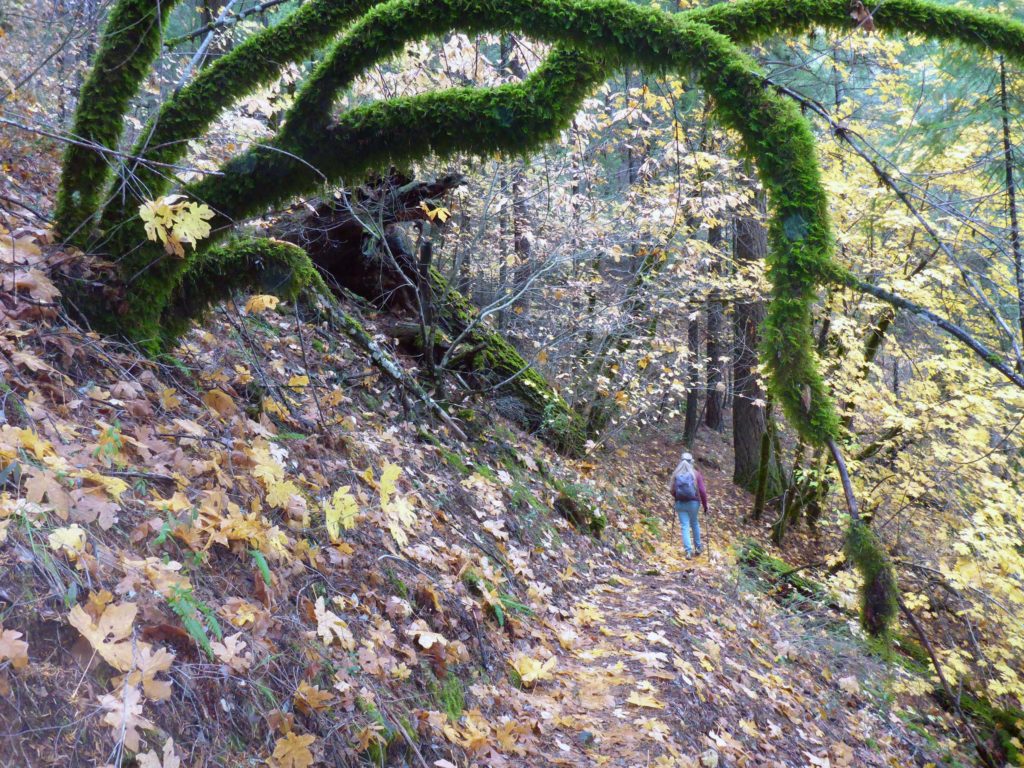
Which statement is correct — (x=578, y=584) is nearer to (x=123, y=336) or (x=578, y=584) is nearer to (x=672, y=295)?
(x=123, y=336)

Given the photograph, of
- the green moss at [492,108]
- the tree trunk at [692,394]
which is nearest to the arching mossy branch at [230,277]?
the green moss at [492,108]

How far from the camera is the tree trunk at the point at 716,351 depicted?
14.3 meters

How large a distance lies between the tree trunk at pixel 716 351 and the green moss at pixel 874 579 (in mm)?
10615

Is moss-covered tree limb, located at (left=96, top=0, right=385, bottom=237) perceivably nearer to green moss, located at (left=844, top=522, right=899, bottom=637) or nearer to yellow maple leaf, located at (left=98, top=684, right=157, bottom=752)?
yellow maple leaf, located at (left=98, top=684, right=157, bottom=752)

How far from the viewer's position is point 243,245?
455 cm

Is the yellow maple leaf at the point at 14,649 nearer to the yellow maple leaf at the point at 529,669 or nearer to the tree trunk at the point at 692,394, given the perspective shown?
the yellow maple leaf at the point at 529,669

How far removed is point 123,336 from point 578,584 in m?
5.00

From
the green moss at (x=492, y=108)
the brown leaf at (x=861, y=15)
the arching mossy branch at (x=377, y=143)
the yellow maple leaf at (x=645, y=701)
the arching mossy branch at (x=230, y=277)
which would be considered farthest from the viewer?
the yellow maple leaf at (x=645, y=701)

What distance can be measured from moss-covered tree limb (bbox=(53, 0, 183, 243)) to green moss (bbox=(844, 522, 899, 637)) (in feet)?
14.2

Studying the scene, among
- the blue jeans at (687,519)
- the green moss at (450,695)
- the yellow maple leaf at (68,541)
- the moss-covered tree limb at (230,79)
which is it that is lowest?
the green moss at (450,695)

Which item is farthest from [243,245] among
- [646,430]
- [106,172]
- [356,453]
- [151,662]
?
[646,430]

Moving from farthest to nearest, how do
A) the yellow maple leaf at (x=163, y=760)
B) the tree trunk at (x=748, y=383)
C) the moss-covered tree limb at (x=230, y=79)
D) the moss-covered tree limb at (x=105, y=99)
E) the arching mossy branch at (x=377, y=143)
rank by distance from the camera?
the tree trunk at (x=748, y=383)
the moss-covered tree limb at (x=105, y=99)
the moss-covered tree limb at (x=230, y=79)
the arching mossy branch at (x=377, y=143)
the yellow maple leaf at (x=163, y=760)

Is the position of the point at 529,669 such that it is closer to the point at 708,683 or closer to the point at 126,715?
the point at 708,683

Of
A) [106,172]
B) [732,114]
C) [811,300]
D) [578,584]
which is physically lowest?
[578,584]
